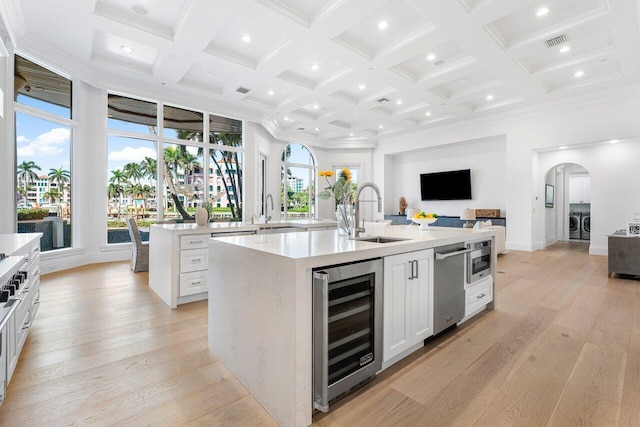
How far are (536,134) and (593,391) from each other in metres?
6.95

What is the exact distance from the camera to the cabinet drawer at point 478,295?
2.63 metres

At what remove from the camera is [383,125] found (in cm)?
889

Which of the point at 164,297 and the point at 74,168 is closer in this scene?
the point at 164,297

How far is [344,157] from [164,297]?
8.43m

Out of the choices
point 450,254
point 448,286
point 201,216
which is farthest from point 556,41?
point 201,216

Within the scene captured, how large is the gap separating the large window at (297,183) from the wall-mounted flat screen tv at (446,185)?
3720mm

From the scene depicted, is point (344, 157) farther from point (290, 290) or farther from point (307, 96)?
point (290, 290)

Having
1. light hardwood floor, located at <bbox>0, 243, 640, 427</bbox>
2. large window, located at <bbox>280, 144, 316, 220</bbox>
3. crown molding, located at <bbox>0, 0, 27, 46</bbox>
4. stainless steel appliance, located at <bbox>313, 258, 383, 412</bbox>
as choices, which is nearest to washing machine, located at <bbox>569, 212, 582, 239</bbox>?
light hardwood floor, located at <bbox>0, 243, 640, 427</bbox>

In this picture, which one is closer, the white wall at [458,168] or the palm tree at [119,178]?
the palm tree at [119,178]

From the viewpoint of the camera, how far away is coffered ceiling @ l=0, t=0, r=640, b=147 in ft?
12.2

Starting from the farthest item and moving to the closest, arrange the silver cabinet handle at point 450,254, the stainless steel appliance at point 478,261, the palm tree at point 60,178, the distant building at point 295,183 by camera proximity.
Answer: the distant building at point 295,183 → the palm tree at point 60,178 → the stainless steel appliance at point 478,261 → the silver cabinet handle at point 450,254

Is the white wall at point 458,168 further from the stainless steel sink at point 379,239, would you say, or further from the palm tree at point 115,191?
the palm tree at point 115,191

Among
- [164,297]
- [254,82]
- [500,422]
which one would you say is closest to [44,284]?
[164,297]

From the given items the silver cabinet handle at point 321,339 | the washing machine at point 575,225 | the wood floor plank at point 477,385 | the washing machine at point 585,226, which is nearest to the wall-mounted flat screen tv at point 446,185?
the washing machine at point 575,225
